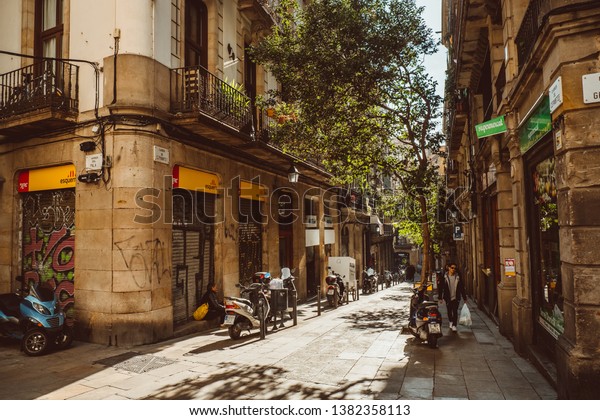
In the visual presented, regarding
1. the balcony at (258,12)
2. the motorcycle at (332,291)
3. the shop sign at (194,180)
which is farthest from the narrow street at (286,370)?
the balcony at (258,12)

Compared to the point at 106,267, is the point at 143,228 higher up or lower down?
higher up

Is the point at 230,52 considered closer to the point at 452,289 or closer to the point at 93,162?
the point at 93,162

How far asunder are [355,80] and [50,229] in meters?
9.32

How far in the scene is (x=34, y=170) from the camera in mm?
10547

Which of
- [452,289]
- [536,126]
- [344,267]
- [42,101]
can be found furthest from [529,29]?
[344,267]

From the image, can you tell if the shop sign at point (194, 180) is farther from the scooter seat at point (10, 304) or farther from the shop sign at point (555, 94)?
the shop sign at point (555, 94)

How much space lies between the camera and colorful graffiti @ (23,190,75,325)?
32.0 feet

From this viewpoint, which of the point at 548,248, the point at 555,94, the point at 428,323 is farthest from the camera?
the point at 428,323

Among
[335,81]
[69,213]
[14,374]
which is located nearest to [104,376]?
[14,374]

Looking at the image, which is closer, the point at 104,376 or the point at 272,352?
the point at 104,376

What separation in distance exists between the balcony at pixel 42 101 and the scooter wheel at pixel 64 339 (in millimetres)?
4671

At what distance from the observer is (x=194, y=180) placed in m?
10.9
